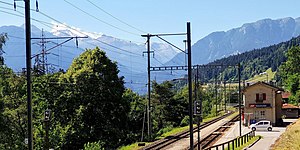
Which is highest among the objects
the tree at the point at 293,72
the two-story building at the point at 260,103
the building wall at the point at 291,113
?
the tree at the point at 293,72

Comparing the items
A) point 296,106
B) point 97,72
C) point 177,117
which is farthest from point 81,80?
point 296,106

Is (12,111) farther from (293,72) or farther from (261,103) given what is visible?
(293,72)

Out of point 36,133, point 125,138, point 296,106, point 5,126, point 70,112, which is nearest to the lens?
point 5,126

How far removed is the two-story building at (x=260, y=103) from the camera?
218 feet

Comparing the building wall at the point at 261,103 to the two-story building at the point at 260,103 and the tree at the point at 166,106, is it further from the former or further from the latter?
the tree at the point at 166,106

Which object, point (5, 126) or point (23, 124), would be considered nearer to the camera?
point (5, 126)

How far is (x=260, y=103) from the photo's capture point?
219 feet

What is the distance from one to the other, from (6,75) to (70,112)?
713cm

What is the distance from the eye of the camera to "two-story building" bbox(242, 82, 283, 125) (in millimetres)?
66312

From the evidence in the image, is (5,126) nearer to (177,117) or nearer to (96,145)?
(96,145)

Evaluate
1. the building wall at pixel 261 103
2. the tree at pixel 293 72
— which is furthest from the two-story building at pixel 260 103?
the tree at pixel 293 72

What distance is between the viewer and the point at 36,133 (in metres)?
41.4

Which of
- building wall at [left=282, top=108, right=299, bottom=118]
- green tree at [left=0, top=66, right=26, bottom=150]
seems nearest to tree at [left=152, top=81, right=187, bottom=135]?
building wall at [left=282, top=108, right=299, bottom=118]

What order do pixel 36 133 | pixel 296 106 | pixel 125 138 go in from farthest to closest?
1. pixel 296 106
2. pixel 125 138
3. pixel 36 133
